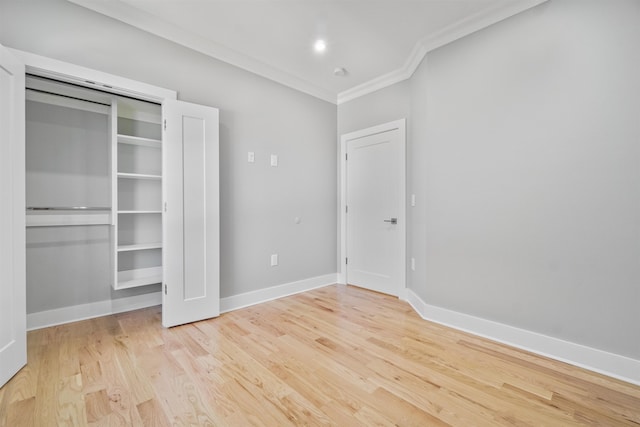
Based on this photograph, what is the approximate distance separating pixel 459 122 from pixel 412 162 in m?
0.69

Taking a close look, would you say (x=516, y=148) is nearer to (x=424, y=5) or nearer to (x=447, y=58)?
(x=447, y=58)

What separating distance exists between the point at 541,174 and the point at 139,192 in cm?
368

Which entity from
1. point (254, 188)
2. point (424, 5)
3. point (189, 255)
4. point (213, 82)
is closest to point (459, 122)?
point (424, 5)

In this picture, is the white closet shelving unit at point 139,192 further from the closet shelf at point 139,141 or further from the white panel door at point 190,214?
the white panel door at point 190,214

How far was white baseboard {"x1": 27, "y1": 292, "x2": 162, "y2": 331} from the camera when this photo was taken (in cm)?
233

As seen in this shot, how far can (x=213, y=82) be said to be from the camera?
279 cm

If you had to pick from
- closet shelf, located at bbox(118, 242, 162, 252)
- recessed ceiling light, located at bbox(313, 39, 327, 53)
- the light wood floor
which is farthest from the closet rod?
recessed ceiling light, located at bbox(313, 39, 327, 53)

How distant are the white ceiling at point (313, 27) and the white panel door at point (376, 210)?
856 mm

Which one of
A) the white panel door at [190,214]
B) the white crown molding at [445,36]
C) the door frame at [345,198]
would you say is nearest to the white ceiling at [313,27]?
the white crown molding at [445,36]

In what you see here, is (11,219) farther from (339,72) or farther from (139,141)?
(339,72)

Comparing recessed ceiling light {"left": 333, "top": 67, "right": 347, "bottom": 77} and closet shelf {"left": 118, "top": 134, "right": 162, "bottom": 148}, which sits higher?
recessed ceiling light {"left": 333, "top": 67, "right": 347, "bottom": 77}

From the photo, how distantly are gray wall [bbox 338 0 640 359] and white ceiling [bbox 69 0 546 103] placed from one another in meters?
0.24

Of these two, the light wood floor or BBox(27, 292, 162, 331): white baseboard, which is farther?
BBox(27, 292, 162, 331): white baseboard

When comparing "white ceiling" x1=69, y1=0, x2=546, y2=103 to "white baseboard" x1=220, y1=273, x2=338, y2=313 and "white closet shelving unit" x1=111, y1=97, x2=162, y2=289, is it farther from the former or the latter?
"white baseboard" x1=220, y1=273, x2=338, y2=313
